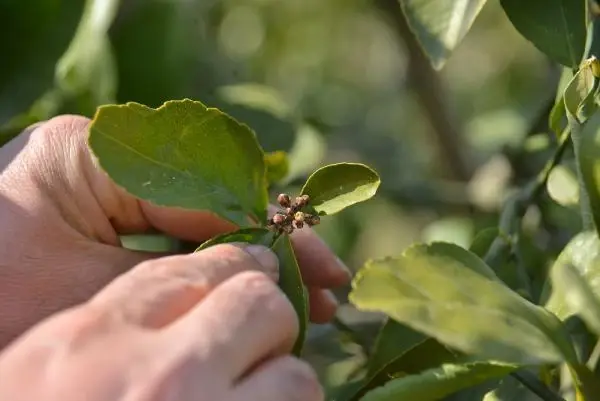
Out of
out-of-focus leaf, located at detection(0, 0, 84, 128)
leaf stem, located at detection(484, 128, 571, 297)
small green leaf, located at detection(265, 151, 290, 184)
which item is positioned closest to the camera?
leaf stem, located at detection(484, 128, 571, 297)

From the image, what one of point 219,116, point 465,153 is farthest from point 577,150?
point 465,153

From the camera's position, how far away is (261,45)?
169 cm

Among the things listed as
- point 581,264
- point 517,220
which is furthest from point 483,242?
point 581,264

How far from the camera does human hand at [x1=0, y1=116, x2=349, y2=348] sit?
0.63m

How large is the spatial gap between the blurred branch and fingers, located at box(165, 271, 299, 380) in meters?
0.73

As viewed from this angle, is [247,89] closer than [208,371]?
No

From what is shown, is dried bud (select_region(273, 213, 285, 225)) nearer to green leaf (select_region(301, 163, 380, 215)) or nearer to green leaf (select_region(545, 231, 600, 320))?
green leaf (select_region(301, 163, 380, 215))

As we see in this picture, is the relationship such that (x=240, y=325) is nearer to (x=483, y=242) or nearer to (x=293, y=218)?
(x=293, y=218)

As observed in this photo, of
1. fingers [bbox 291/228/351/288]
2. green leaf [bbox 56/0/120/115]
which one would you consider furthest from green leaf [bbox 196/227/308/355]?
green leaf [bbox 56/0/120/115]

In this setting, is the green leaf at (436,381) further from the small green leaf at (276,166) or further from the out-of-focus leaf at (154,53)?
the out-of-focus leaf at (154,53)

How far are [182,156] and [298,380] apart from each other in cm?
14

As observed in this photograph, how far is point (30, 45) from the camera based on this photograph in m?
0.89

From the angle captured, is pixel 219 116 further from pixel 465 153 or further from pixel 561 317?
pixel 465 153

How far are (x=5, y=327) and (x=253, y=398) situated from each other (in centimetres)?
21
